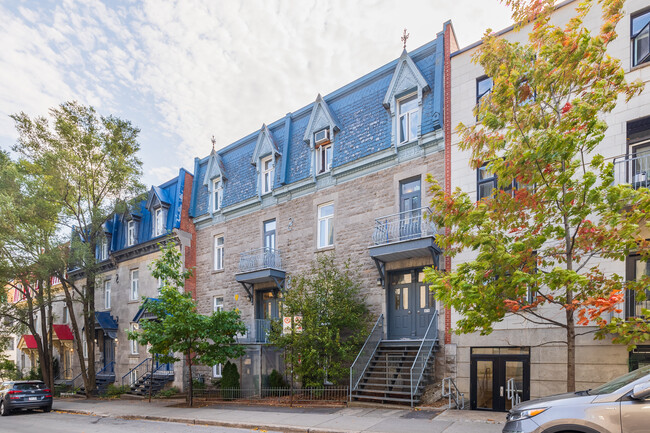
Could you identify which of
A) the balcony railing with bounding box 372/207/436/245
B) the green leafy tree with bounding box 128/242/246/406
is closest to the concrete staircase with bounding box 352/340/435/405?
the balcony railing with bounding box 372/207/436/245

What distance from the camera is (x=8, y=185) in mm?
22641

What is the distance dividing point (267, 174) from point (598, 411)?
1715 centimetres

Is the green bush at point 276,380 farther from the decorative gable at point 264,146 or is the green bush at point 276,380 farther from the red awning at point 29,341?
the red awning at point 29,341

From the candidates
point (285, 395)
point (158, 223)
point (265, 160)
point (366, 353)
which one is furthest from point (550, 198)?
point (158, 223)

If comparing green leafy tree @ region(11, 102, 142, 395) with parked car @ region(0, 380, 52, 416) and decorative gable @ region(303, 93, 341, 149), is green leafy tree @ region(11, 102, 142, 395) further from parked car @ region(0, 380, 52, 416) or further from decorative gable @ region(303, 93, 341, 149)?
decorative gable @ region(303, 93, 341, 149)

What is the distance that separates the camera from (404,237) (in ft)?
48.5

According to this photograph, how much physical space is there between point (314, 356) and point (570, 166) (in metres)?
9.82

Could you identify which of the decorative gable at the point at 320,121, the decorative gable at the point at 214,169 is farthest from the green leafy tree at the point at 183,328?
the decorative gable at the point at 320,121

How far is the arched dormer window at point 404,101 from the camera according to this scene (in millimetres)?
15484

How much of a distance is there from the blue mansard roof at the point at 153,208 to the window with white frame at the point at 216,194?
1.86 m

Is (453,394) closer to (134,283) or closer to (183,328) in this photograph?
(183,328)

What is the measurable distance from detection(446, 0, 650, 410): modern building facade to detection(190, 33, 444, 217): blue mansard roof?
5.14 feet

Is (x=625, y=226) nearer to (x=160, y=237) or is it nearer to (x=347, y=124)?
(x=347, y=124)

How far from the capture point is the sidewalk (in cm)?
1010
